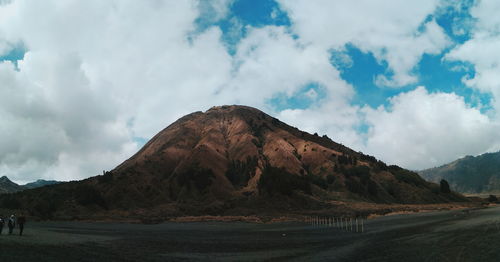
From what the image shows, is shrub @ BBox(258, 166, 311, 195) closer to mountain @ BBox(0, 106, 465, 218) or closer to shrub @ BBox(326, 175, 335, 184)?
mountain @ BBox(0, 106, 465, 218)

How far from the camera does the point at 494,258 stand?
23859 mm

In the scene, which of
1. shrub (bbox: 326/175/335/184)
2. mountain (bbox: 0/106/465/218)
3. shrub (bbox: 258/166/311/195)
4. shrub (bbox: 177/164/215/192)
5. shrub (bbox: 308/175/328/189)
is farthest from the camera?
shrub (bbox: 326/175/335/184)

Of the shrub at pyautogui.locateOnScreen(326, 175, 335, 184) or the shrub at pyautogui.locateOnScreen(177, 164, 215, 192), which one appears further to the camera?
the shrub at pyautogui.locateOnScreen(326, 175, 335, 184)

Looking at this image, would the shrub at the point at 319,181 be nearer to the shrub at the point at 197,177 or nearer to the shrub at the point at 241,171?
the shrub at the point at 241,171

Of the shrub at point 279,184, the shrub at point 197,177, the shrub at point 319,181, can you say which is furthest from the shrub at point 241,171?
the shrub at point 279,184

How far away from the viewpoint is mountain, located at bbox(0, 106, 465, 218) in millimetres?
127938

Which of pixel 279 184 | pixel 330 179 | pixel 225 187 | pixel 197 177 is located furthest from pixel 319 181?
pixel 197 177

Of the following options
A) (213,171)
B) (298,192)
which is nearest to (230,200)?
(298,192)

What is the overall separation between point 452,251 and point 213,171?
143368 mm

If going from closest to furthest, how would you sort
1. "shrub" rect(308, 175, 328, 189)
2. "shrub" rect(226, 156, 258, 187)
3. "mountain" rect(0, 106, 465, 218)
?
"mountain" rect(0, 106, 465, 218)
"shrub" rect(308, 175, 328, 189)
"shrub" rect(226, 156, 258, 187)

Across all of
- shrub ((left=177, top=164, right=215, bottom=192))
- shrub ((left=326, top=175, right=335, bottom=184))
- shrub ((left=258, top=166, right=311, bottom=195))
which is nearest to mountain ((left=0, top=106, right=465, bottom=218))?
shrub ((left=258, top=166, right=311, bottom=195))

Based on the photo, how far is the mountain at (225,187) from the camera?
128 meters

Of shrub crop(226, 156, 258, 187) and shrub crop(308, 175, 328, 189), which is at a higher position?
shrub crop(226, 156, 258, 187)

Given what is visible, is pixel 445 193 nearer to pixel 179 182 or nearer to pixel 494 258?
pixel 179 182
